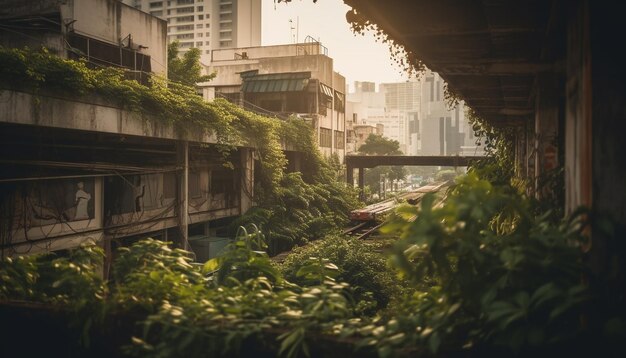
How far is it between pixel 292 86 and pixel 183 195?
→ 16.3 metres

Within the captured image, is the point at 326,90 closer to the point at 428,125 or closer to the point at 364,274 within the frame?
the point at 364,274

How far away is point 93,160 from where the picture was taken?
47.4ft

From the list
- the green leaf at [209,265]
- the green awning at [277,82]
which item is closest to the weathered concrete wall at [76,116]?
the green leaf at [209,265]

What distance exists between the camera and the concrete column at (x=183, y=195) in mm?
17156

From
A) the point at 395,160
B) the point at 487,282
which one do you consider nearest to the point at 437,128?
the point at 395,160

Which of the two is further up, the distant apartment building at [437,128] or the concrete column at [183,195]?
the distant apartment building at [437,128]

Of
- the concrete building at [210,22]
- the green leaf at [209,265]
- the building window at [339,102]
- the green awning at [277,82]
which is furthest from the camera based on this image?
the concrete building at [210,22]

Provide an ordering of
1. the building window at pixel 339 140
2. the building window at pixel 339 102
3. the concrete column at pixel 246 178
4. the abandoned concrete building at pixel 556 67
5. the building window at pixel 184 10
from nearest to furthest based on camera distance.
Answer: the abandoned concrete building at pixel 556 67, the concrete column at pixel 246 178, the building window at pixel 339 140, the building window at pixel 339 102, the building window at pixel 184 10

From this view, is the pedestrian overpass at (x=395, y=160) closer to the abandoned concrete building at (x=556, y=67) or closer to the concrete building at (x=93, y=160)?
the concrete building at (x=93, y=160)

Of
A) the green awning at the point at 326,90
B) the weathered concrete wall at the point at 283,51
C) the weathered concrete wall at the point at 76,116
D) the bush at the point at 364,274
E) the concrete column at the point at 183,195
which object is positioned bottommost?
the bush at the point at 364,274

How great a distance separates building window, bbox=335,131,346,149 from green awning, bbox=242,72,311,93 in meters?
7.08

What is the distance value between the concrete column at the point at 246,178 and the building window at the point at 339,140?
53.4 feet

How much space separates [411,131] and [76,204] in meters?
169

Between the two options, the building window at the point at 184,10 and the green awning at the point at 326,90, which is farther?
the building window at the point at 184,10
